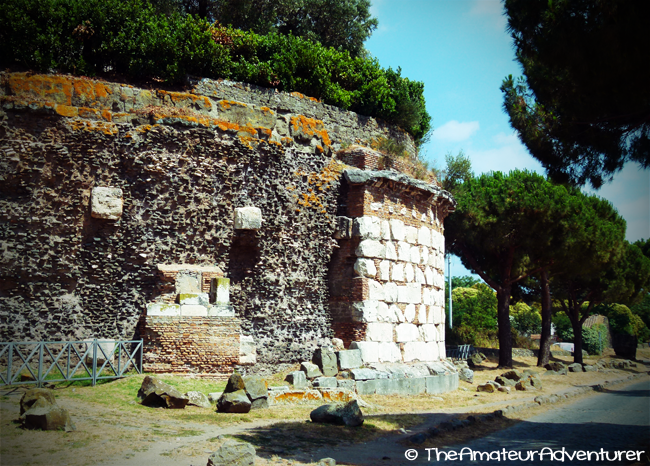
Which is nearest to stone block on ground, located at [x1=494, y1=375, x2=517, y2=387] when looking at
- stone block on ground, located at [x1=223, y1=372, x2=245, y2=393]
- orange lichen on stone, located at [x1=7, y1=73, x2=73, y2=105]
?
stone block on ground, located at [x1=223, y1=372, x2=245, y2=393]

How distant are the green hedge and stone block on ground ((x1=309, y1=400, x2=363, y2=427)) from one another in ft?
25.5

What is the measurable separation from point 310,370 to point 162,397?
3643 millimetres

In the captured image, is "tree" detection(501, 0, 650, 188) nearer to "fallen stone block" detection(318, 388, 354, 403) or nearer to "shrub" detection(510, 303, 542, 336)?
"fallen stone block" detection(318, 388, 354, 403)

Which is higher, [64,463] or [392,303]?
[392,303]

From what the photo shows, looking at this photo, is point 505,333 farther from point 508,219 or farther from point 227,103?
point 227,103

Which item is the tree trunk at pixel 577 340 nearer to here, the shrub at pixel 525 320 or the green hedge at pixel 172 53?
the shrub at pixel 525 320

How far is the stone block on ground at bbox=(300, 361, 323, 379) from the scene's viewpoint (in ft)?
37.5

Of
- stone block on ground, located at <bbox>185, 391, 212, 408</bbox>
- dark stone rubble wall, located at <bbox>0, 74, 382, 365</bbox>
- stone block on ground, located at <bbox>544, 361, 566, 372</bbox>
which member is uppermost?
dark stone rubble wall, located at <bbox>0, 74, 382, 365</bbox>

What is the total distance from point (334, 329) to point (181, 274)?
12.8 ft

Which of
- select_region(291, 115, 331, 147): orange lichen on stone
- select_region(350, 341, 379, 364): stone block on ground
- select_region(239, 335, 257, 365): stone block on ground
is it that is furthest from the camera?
select_region(291, 115, 331, 147): orange lichen on stone

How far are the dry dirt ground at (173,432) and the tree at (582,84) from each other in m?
4.97

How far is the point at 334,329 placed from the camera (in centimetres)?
1305

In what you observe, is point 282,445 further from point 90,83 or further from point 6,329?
point 90,83

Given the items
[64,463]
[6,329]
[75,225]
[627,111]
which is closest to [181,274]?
[75,225]
